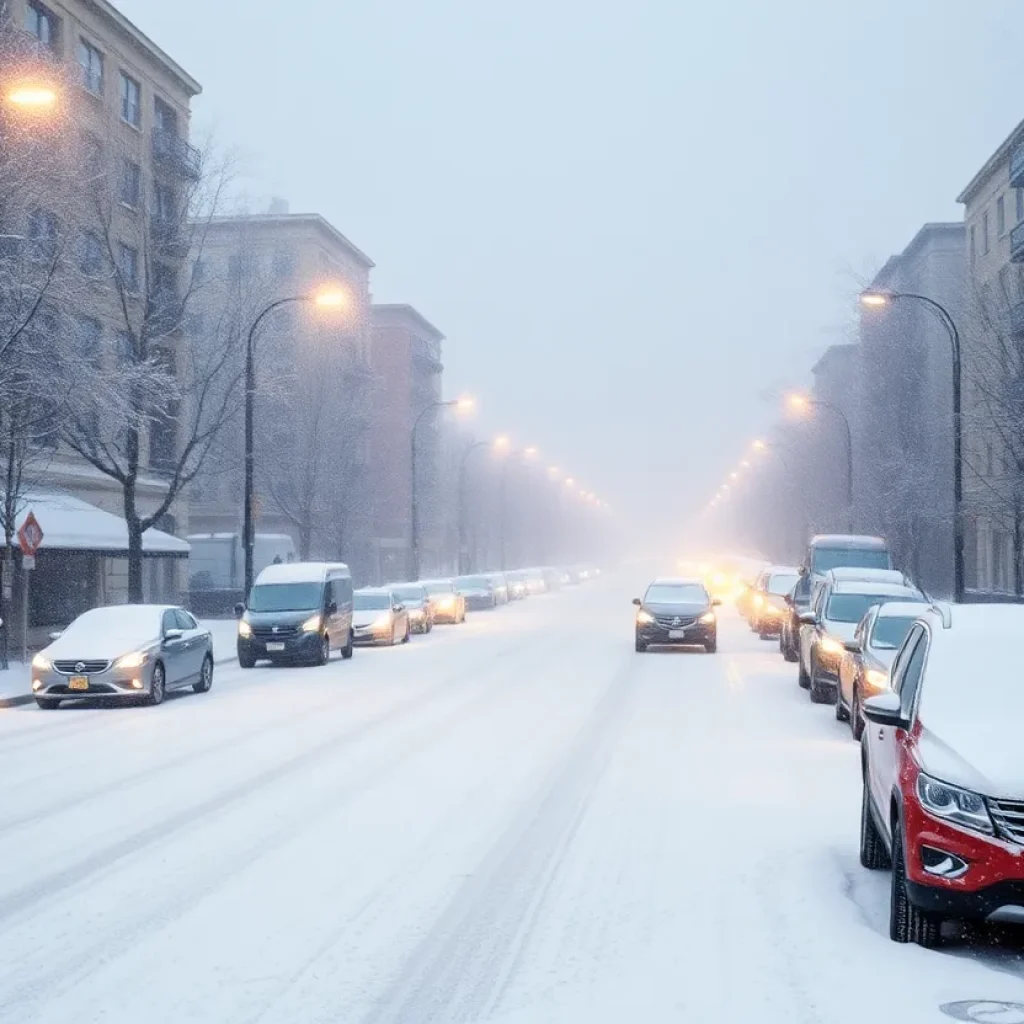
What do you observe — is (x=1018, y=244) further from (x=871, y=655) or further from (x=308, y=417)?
(x=871, y=655)

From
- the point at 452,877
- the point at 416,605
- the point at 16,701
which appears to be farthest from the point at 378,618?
the point at 452,877

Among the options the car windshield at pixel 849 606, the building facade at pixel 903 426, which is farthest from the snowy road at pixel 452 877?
the building facade at pixel 903 426

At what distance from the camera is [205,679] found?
2514 cm

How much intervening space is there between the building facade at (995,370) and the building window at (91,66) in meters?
24.6

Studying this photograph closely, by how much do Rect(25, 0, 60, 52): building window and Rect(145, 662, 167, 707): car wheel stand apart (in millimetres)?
24085

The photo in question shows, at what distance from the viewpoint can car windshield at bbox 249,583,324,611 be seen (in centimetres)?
3188

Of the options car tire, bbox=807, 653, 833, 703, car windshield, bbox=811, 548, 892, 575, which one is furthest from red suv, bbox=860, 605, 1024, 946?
car windshield, bbox=811, 548, 892, 575

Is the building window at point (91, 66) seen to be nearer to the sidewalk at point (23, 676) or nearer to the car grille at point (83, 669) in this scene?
the sidewalk at point (23, 676)

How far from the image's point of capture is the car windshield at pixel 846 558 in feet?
118

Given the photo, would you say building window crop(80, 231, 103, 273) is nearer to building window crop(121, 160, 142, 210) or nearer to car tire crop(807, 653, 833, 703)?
building window crop(121, 160, 142, 210)

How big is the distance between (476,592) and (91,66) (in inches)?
1071

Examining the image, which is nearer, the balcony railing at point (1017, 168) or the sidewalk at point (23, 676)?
the sidewalk at point (23, 676)

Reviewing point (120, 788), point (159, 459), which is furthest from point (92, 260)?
point (120, 788)

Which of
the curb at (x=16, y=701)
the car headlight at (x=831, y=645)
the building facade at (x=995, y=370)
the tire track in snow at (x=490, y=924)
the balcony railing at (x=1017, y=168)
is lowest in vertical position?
the curb at (x=16, y=701)
